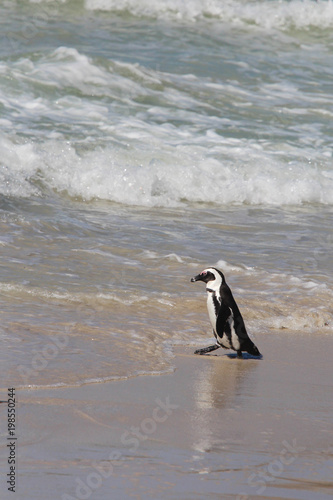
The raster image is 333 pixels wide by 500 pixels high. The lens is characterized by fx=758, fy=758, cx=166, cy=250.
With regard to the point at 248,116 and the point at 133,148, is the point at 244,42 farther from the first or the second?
the point at 133,148

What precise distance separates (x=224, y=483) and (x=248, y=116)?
33.1ft

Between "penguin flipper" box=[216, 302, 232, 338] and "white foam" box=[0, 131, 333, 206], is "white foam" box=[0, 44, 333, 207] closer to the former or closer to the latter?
"white foam" box=[0, 131, 333, 206]

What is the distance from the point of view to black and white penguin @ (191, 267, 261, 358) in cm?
449

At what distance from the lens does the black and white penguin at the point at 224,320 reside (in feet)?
14.7

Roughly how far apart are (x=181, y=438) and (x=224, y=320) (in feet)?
5.74

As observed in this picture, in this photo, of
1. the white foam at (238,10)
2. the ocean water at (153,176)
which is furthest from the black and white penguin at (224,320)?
the white foam at (238,10)

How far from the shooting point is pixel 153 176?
9344mm

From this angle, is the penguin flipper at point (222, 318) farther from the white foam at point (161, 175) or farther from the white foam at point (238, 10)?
the white foam at point (238, 10)

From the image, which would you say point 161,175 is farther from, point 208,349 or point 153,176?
point 208,349

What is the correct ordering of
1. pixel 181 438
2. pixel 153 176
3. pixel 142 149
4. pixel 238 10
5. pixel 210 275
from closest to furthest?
pixel 181 438, pixel 210 275, pixel 153 176, pixel 142 149, pixel 238 10

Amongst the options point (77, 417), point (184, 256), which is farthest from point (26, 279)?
point (77, 417)

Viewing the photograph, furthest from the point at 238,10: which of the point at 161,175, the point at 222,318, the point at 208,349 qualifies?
the point at 208,349

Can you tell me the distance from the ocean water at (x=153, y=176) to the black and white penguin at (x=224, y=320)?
257 millimetres

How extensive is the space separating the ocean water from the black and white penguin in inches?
10.1
